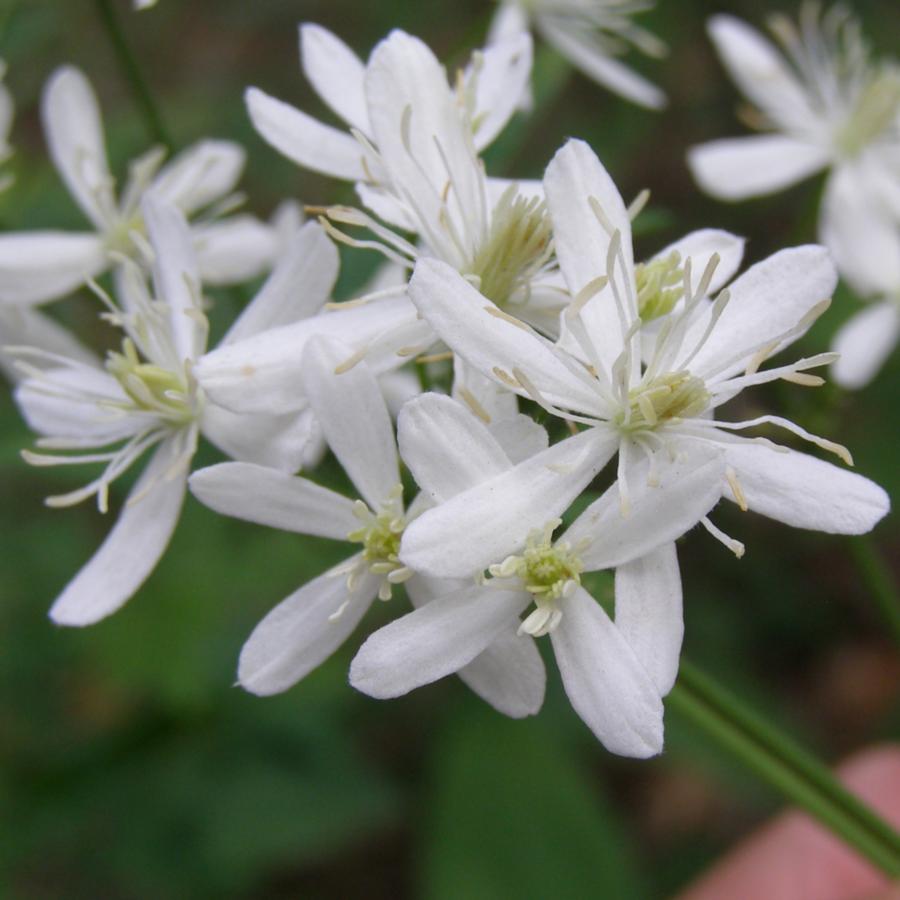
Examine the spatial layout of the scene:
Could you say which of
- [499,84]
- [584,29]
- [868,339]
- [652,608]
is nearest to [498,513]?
[652,608]

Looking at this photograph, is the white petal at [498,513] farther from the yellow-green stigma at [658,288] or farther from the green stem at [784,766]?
the green stem at [784,766]

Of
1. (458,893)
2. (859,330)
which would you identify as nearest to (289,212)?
(859,330)

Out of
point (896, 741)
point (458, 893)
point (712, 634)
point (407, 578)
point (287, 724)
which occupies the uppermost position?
point (407, 578)

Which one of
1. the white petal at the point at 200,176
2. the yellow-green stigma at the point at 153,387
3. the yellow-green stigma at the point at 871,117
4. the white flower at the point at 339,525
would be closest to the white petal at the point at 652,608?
the white flower at the point at 339,525

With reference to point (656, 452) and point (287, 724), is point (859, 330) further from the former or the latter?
point (287, 724)

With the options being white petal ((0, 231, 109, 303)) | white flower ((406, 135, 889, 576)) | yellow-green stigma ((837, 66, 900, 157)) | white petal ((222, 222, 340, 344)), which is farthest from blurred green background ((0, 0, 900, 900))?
white flower ((406, 135, 889, 576))

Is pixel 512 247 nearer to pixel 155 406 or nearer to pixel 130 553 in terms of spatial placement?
pixel 155 406
